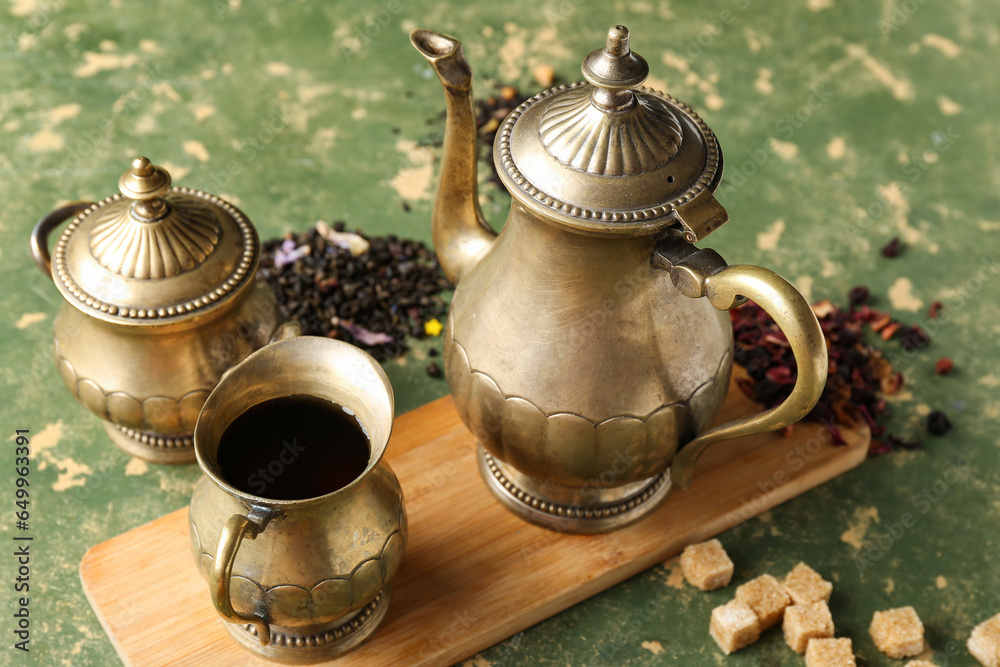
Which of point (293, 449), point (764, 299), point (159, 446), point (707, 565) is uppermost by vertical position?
point (764, 299)

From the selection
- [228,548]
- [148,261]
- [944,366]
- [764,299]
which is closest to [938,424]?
[944,366]

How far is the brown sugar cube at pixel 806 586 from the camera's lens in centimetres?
175

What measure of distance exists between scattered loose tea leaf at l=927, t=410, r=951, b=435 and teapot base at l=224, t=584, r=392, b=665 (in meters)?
1.19

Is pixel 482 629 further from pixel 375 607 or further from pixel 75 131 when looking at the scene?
pixel 75 131

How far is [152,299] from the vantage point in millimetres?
1661

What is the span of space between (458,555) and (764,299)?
764 mm

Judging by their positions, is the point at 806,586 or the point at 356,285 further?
the point at 356,285

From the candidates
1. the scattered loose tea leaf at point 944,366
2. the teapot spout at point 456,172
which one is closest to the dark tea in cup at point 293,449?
the teapot spout at point 456,172

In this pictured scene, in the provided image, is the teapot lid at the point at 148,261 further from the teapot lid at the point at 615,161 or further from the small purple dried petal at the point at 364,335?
the teapot lid at the point at 615,161

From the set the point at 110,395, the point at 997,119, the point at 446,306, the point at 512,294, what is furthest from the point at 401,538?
the point at 997,119

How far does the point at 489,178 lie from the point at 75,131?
1.09 meters

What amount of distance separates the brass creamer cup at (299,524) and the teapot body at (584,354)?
0.66 ft

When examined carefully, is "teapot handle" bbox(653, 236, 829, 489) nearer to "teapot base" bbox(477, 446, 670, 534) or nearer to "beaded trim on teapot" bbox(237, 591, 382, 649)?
"teapot base" bbox(477, 446, 670, 534)

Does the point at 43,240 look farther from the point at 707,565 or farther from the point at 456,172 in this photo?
the point at 707,565
